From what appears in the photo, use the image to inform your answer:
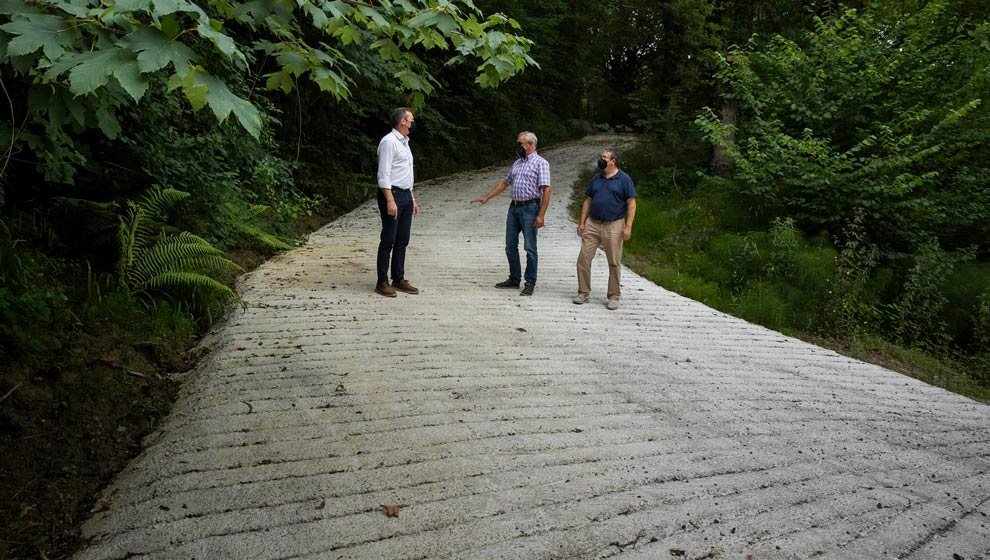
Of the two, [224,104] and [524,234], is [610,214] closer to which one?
[524,234]

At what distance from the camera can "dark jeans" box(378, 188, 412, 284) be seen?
7.17 m

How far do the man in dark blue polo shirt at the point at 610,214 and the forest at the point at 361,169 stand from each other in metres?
2.05

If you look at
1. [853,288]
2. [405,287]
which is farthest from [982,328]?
[405,287]

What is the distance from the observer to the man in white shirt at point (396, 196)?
6.87 m

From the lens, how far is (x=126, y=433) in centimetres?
403

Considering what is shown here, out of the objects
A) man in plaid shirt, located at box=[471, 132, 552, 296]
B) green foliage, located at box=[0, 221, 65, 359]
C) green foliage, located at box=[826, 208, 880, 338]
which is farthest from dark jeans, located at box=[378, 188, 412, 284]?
green foliage, located at box=[826, 208, 880, 338]

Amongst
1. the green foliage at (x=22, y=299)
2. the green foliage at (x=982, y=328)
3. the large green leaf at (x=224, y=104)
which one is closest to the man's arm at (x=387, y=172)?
the green foliage at (x=22, y=299)

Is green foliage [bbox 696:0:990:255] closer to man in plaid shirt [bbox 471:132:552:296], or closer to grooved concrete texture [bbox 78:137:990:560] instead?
grooved concrete texture [bbox 78:137:990:560]

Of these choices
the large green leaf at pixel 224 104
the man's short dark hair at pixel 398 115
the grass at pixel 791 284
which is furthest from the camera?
the grass at pixel 791 284

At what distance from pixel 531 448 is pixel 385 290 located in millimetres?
3877

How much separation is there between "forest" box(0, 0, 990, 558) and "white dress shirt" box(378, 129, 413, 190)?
1367 millimetres

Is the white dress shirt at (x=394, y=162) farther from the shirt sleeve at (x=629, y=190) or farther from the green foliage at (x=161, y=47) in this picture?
the green foliage at (x=161, y=47)

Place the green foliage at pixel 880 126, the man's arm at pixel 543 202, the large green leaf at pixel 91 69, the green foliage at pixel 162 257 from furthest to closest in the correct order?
1. the green foliage at pixel 880 126
2. the man's arm at pixel 543 202
3. the green foliage at pixel 162 257
4. the large green leaf at pixel 91 69

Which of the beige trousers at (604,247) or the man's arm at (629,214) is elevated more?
the man's arm at (629,214)
